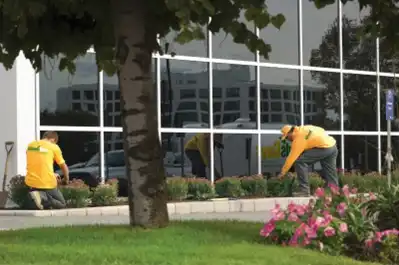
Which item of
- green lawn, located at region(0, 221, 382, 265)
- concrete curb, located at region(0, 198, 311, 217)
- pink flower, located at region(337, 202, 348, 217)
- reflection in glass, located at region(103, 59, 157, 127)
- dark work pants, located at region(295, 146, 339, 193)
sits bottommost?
concrete curb, located at region(0, 198, 311, 217)

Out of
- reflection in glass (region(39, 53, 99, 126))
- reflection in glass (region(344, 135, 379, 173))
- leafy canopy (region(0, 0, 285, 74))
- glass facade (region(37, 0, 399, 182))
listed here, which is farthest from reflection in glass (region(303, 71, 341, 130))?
leafy canopy (region(0, 0, 285, 74))

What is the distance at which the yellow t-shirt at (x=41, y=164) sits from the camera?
49.0 ft

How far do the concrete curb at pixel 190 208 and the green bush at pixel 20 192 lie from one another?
0.41 metres

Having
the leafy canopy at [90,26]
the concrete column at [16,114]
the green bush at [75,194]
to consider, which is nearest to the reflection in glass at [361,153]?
the green bush at [75,194]

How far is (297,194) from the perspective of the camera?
729 inches

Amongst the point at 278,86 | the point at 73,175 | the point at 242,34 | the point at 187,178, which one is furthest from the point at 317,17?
the point at 242,34

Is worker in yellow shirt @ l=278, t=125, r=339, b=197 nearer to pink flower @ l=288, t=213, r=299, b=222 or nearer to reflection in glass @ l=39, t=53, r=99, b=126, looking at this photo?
reflection in glass @ l=39, t=53, r=99, b=126

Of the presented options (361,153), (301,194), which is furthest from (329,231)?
(361,153)

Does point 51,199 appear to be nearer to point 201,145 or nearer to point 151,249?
point 201,145

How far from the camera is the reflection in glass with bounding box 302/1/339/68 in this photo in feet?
75.2

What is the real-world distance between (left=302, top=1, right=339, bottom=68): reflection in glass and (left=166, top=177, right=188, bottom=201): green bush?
7249 millimetres

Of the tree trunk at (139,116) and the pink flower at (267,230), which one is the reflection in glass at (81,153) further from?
the pink flower at (267,230)

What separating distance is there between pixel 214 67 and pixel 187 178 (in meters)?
3.60

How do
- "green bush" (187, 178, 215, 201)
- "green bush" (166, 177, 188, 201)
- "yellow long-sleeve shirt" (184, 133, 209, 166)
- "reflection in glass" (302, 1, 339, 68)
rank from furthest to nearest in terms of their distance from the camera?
1. "reflection in glass" (302, 1, 339, 68)
2. "yellow long-sleeve shirt" (184, 133, 209, 166)
3. "green bush" (187, 178, 215, 201)
4. "green bush" (166, 177, 188, 201)
